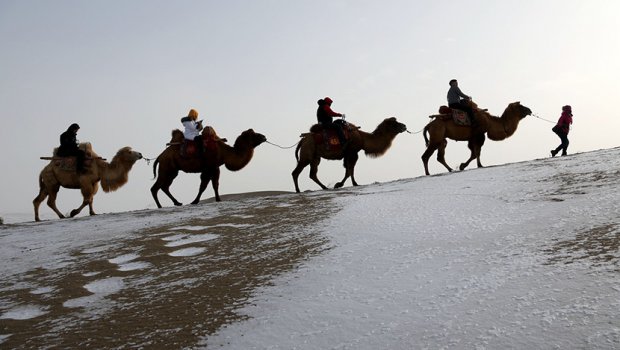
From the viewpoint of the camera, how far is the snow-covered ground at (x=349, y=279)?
12.3ft

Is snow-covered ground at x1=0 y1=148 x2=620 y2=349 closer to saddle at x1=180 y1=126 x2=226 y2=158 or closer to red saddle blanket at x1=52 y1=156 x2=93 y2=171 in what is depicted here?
red saddle blanket at x1=52 y1=156 x2=93 y2=171

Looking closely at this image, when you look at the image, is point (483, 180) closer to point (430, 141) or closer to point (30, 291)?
point (430, 141)

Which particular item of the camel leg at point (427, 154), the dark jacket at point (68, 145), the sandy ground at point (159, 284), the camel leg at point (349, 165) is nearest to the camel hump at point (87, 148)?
the dark jacket at point (68, 145)

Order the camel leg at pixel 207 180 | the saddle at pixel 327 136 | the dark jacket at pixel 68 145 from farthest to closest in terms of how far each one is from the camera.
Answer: the saddle at pixel 327 136 → the camel leg at pixel 207 180 → the dark jacket at pixel 68 145

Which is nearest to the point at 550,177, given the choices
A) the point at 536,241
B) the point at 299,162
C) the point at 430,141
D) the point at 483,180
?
the point at 483,180

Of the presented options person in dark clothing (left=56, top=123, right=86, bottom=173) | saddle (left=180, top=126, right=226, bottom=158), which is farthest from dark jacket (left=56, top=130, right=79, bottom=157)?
saddle (left=180, top=126, right=226, bottom=158)

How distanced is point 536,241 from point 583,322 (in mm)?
1962

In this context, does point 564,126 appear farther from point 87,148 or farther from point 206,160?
point 87,148

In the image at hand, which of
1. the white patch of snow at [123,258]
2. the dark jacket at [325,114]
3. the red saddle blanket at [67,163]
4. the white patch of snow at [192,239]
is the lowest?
the white patch of snow at [123,258]

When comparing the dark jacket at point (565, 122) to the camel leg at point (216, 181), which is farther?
the dark jacket at point (565, 122)

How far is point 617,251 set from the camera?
4734 millimetres

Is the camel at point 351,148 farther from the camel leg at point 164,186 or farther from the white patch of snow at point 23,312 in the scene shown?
the white patch of snow at point 23,312

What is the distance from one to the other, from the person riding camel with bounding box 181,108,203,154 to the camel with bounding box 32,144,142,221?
64.0 inches

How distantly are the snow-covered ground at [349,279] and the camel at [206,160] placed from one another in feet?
16.0
